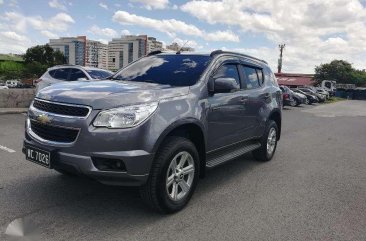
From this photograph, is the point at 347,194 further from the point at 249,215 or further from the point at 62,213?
the point at 62,213

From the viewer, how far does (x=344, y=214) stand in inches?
170

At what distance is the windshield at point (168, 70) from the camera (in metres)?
4.66

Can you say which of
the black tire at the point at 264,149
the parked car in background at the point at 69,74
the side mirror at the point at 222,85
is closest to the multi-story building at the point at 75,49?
the parked car in background at the point at 69,74

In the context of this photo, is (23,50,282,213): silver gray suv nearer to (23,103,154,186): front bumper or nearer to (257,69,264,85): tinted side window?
(23,103,154,186): front bumper

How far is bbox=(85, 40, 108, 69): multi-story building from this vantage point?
84125mm

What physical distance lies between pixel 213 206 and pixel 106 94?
1830 millimetres

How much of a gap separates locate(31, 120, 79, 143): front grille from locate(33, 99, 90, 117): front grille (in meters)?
0.16

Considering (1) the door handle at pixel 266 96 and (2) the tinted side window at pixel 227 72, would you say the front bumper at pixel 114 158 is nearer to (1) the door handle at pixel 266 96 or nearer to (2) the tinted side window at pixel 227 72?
(2) the tinted side window at pixel 227 72

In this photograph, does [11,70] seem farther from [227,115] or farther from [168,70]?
[227,115]

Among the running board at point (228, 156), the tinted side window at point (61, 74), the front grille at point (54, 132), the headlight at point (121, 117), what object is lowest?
the running board at point (228, 156)

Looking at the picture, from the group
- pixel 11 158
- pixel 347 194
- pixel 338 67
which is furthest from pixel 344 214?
pixel 338 67

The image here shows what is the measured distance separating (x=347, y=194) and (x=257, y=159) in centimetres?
198

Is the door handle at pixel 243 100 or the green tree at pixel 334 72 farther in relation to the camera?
the green tree at pixel 334 72

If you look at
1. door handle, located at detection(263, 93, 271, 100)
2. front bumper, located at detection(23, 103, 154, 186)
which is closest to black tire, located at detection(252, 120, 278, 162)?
door handle, located at detection(263, 93, 271, 100)
